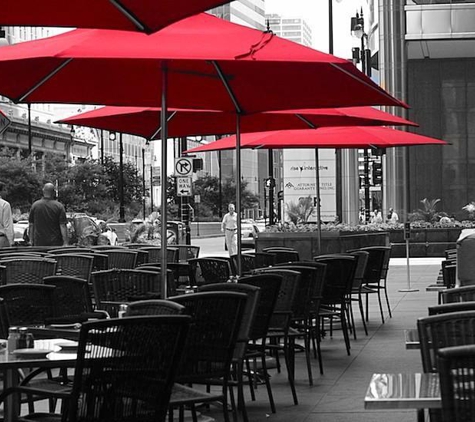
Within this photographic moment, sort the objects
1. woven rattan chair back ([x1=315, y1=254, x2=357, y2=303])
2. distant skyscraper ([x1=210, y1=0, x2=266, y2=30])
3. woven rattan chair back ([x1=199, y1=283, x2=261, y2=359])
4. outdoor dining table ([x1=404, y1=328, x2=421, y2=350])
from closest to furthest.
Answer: outdoor dining table ([x1=404, y1=328, x2=421, y2=350]) → woven rattan chair back ([x1=199, y1=283, x2=261, y2=359]) → woven rattan chair back ([x1=315, y1=254, x2=357, y2=303]) → distant skyscraper ([x1=210, y1=0, x2=266, y2=30])

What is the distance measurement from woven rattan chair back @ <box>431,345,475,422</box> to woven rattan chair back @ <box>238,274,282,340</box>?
5.59 m

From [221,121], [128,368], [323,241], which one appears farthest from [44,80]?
[323,241]

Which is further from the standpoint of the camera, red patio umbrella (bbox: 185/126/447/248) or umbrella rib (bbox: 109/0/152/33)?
red patio umbrella (bbox: 185/126/447/248)

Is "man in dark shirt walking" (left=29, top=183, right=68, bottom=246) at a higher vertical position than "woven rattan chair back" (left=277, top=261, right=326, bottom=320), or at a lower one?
higher

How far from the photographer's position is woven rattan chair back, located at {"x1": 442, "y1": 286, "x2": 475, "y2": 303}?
23.1 feet

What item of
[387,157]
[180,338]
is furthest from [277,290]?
[387,157]

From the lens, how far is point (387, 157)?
196 feet

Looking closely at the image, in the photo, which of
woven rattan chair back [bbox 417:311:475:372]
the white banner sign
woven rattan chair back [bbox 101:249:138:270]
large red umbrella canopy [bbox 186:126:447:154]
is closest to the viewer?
woven rattan chair back [bbox 417:311:475:372]

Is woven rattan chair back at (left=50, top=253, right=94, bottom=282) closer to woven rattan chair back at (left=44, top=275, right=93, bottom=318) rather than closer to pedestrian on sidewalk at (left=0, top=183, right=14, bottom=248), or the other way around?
woven rattan chair back at (left=44, top=275, right=93, bottom=318)

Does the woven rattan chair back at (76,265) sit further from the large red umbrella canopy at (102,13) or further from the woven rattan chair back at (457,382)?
the woven rattan chair back at (457,382)

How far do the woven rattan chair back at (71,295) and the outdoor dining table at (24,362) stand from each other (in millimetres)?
2562

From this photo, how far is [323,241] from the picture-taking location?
30.4m

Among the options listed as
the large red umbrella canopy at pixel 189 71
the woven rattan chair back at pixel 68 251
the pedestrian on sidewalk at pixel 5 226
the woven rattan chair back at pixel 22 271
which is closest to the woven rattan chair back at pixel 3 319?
the large red umbrella canopy at pixel 189 71

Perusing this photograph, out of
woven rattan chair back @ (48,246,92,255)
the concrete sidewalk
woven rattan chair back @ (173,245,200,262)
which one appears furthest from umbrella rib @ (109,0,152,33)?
woven rattan chair back @ (173,245,200,262)
